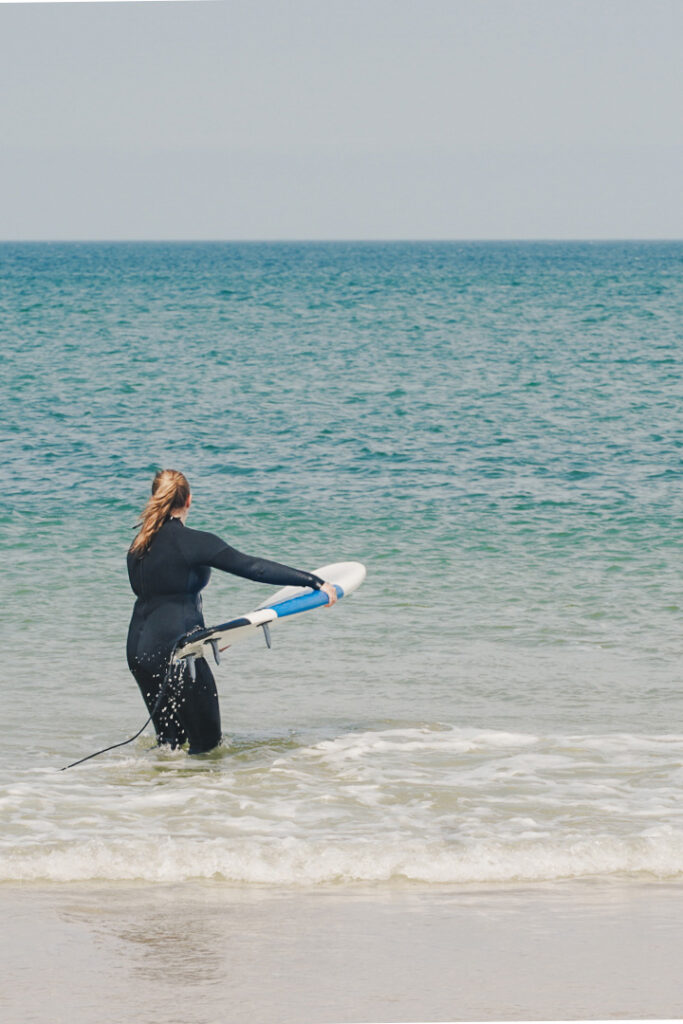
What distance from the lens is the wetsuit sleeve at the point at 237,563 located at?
7492mm

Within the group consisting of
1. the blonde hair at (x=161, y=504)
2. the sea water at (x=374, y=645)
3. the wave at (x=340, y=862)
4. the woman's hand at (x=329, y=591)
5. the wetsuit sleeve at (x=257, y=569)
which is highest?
the blonde hair at (x=161, y=504)

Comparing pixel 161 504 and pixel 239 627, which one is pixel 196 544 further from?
pixel 239 627

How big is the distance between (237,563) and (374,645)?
11.9 feet

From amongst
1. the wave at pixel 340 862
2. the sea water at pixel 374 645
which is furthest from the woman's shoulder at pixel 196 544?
the wave at pixel 340 862

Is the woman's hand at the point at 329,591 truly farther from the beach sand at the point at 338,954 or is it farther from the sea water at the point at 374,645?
the beach sand at the point at 338,954

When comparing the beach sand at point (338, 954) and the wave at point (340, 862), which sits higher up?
the beach sand at point (338, 954)

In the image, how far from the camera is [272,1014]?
15.7 ft

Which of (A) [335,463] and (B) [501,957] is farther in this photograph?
(A) [335,463]

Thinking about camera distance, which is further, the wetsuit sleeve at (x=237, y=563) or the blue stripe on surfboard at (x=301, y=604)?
the blue stripe on surfboard at (x=301, y=604)

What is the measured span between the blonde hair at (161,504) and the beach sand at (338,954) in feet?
7.30

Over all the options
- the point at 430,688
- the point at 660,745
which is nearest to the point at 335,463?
the point at 430,688

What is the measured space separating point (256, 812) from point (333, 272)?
112630mm

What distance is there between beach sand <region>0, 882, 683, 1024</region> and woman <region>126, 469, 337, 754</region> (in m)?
1.80

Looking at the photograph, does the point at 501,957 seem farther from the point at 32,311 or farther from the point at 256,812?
the point at 32,311
